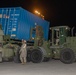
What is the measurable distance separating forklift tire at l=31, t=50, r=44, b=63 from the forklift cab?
56.9 inches

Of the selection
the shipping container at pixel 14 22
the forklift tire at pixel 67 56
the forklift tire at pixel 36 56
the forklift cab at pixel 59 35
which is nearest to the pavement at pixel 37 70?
the forklift tire at pixel 67 56

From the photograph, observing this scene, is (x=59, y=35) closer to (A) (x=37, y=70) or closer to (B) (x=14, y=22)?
Answer: (B) (x=14, y=22)

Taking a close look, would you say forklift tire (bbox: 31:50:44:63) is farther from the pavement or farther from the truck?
the pavement

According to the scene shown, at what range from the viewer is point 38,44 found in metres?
20.8

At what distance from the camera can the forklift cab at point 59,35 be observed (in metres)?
20.4

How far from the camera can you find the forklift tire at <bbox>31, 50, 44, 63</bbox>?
64.4 ft

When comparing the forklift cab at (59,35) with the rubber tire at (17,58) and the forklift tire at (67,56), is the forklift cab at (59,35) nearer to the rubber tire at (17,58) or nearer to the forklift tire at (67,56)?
the forklift tire at (67,56)

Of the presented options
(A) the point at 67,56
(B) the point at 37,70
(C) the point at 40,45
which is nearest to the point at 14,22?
(C) the point at 40,45

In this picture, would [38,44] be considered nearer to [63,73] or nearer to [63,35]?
[63,35]

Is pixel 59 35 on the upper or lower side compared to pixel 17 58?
upper

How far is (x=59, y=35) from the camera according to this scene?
2047 cm

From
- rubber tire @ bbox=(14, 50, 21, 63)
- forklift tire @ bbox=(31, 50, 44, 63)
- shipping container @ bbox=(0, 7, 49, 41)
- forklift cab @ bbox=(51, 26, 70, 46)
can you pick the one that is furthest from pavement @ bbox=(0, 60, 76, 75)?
forklift cab @ bbox=(51, 26, 70, 46)

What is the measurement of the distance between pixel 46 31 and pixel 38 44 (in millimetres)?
5182

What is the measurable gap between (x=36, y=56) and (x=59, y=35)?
2339 millimetres
